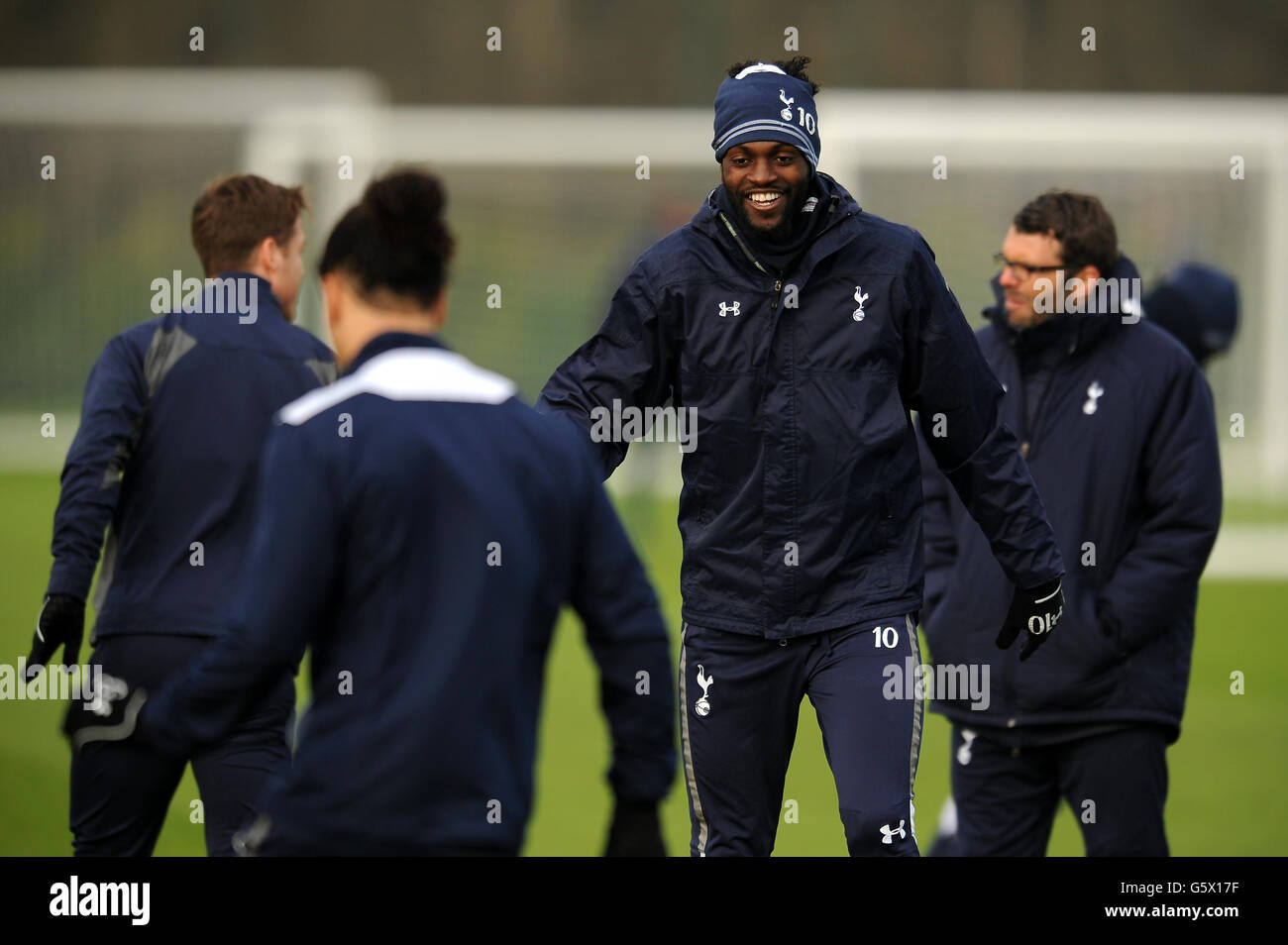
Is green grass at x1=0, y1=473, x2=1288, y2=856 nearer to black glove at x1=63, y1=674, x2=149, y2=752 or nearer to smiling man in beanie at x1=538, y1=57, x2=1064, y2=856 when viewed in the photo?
smiling man in beanie at x1=538, y1=57, x2=1064, y2=856

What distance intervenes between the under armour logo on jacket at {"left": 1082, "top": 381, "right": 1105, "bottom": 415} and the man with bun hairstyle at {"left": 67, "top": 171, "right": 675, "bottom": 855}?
227cm

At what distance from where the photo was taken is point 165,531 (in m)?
3.90

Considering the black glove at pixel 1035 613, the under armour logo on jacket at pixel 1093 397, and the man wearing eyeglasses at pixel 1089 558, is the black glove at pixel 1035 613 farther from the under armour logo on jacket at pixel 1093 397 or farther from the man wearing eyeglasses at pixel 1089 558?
the under armour logo on jacket at pixel 1093 397

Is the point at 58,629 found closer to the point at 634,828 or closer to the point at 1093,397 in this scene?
the point at 634,828

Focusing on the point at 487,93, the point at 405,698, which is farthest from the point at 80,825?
the point at 487,93

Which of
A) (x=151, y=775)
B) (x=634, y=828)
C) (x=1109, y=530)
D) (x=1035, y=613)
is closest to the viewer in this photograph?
(x=634, y=828)

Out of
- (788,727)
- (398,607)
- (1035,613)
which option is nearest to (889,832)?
(788,727)

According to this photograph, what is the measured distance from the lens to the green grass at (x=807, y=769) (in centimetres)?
609

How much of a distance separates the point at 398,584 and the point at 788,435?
155cm

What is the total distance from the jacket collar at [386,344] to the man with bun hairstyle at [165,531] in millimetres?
1380

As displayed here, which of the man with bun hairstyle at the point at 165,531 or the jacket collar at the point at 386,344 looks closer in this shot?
the jacket collar at the point at 386,344

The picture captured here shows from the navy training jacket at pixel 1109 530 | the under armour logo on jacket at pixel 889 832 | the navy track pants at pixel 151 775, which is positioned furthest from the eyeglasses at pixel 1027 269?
the navy track pants at pixel 151 775

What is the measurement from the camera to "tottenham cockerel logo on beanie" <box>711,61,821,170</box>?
3.88 meters
